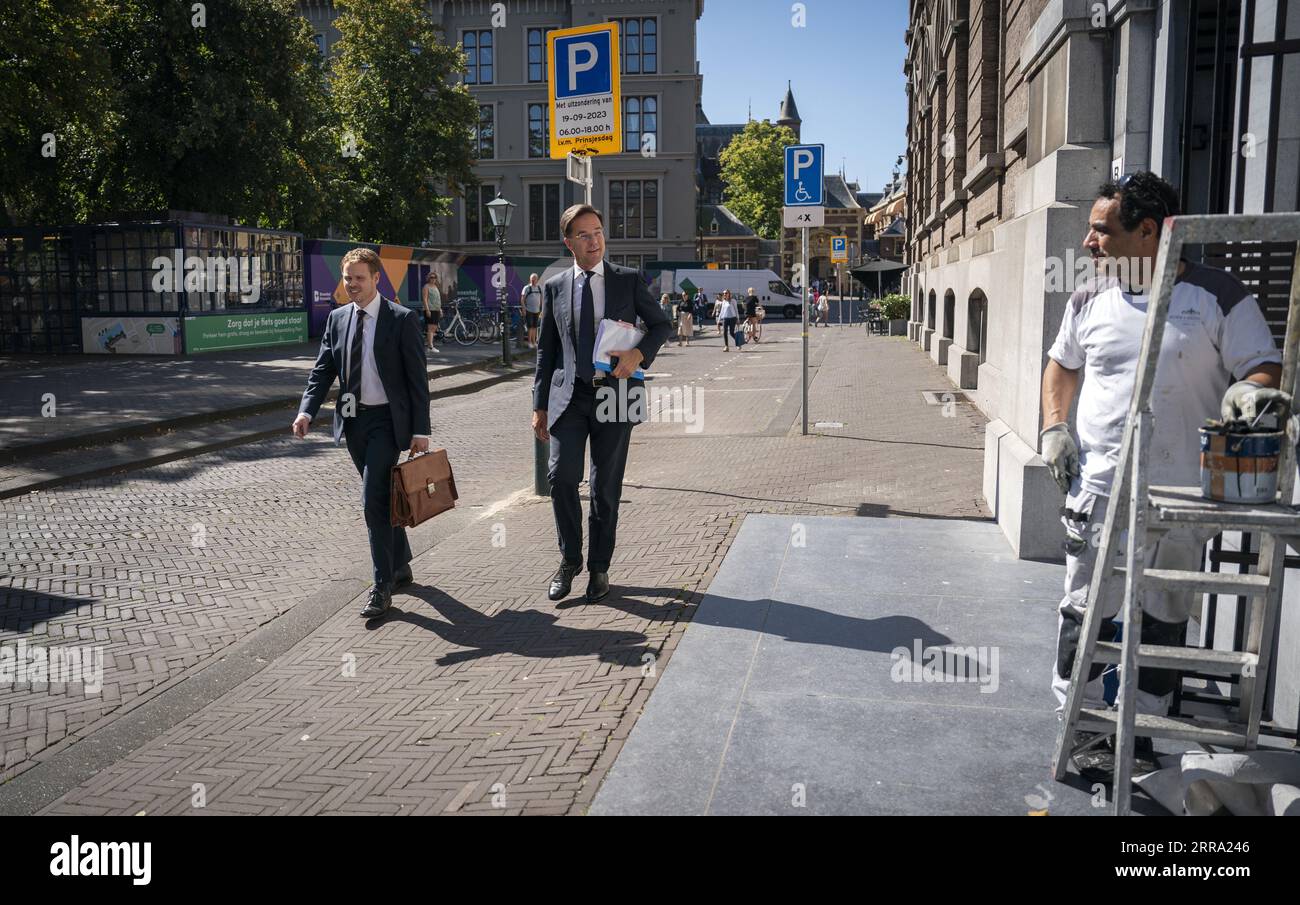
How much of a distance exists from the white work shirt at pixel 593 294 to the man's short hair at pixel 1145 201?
2650mm

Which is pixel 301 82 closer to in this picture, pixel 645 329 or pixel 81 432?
pixel 81 432

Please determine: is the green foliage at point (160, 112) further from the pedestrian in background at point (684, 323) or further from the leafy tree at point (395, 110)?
the pedestrian in background at point (684, 323)

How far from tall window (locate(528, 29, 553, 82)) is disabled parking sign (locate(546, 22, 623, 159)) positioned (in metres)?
49.1

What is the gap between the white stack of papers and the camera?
5.12 metres

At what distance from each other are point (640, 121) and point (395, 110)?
16132 mm

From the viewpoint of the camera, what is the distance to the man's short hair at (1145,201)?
3.10m

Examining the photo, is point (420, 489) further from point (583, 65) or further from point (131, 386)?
point (131, 386)

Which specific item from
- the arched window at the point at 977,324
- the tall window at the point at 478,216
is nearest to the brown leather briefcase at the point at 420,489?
the arched window at the point at 977,324

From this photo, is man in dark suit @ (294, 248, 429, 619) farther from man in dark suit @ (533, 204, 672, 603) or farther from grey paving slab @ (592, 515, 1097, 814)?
grey paving slab @ (592, 515, 1097, 814)

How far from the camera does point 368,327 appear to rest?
207 inches

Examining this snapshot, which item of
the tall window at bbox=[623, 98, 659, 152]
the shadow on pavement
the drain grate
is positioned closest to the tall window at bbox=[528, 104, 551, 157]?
the tall window at bbox=[623, 98, 659, 152]

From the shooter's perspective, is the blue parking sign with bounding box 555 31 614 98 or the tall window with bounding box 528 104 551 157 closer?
the blue parking sign with bounding box 555 31 614 98
